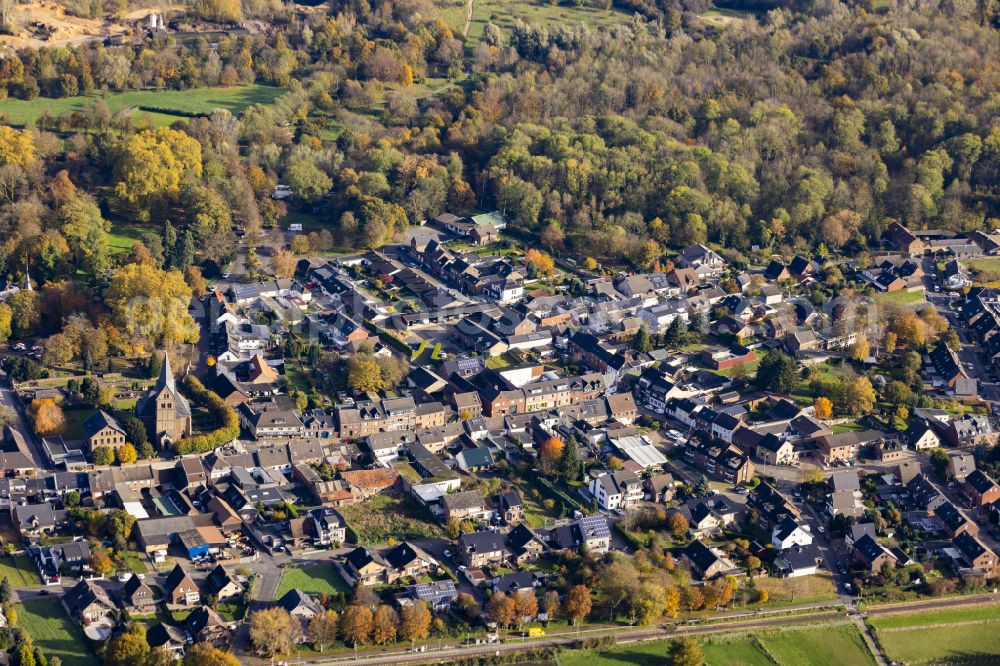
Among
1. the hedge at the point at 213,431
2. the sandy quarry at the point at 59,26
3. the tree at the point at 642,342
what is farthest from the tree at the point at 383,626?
the sandy quarry at the point at 59,26

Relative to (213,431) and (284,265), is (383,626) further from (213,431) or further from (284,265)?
(284,265)

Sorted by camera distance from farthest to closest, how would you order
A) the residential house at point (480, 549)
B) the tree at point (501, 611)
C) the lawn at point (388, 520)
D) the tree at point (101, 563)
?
the lawn at point (388, 520) < the residential house at point (480, 549) < the tree at point (101, 563) < the tree at point (501, 611)

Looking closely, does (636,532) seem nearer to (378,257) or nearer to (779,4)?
(378,257)

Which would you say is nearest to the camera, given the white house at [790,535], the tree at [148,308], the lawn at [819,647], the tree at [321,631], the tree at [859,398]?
the tree at [321,631]

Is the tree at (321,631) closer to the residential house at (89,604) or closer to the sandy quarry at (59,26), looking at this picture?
the residential house at (89,604)

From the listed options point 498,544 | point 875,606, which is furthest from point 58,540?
point 875,606

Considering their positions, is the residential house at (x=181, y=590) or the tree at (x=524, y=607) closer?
the residential house at (x=181, y=590)

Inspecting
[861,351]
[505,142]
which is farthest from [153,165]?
[861,351]
